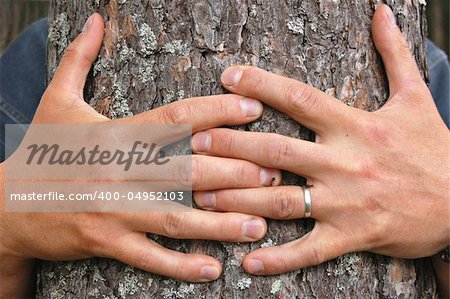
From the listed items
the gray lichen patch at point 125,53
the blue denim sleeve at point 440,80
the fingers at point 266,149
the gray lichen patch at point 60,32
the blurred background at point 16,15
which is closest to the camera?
the fingers at point 266,149

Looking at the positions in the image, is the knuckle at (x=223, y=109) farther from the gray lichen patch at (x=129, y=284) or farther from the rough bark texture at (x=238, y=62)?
the gray lichen patch at (x=129, y=284)

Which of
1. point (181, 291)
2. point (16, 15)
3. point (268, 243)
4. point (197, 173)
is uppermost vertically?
point (16, 15)

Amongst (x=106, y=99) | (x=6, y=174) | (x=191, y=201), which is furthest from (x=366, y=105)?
(x=6, y=174)

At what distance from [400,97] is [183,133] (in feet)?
1.46

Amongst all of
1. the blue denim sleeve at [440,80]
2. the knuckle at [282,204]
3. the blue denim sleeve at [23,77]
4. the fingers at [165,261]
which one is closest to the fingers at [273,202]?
the knuckle at [282,204]

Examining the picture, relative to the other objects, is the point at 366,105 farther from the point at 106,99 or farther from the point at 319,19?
the point at 106,99

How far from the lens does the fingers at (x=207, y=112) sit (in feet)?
3.99

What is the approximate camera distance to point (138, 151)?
1.24m

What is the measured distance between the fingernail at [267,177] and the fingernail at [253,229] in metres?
0.08

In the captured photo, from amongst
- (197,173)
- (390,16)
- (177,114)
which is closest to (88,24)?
(177,114)

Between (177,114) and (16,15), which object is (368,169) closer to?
(177,114)

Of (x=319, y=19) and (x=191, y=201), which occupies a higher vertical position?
(x=319, y=19)

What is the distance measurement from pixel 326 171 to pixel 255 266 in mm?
226

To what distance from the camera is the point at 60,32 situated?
1.47 m
